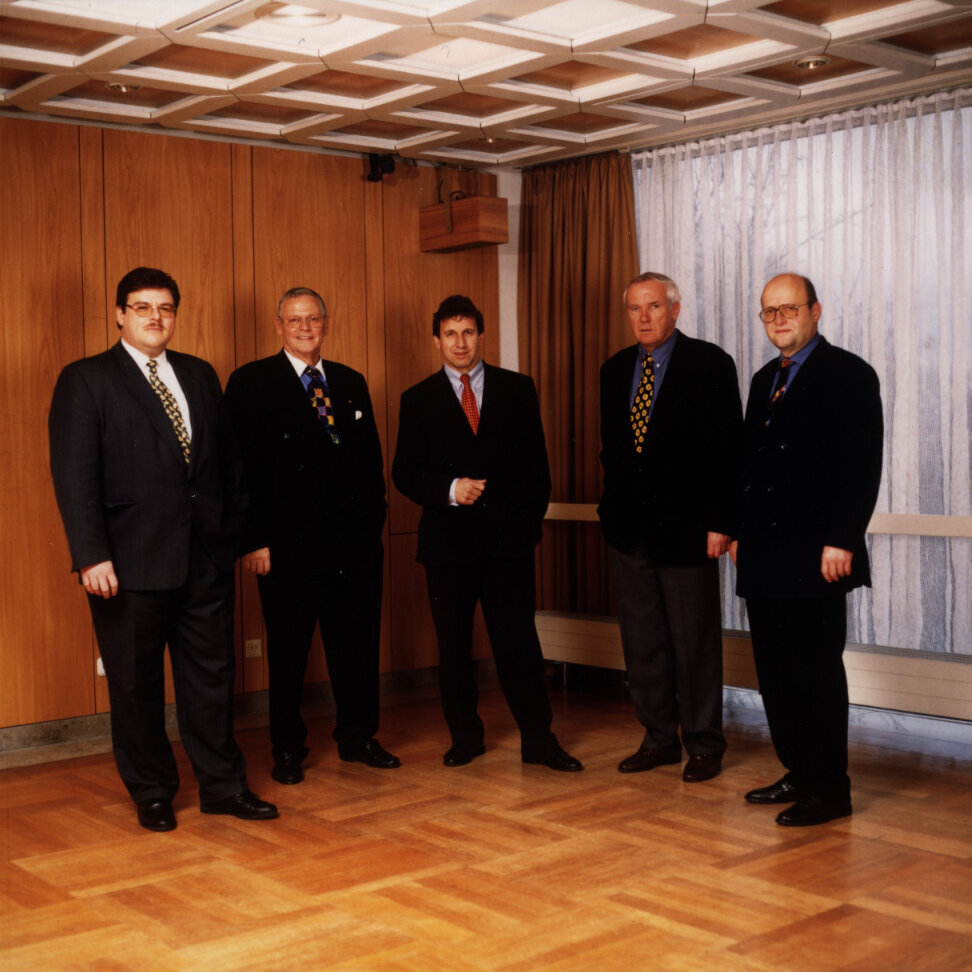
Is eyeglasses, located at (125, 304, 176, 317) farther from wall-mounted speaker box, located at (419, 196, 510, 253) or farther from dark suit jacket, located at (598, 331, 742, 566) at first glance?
wall-mounted speaker box, located at (419, 196, 510, 253)

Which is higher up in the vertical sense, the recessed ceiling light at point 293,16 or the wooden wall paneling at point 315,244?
the recessed ceiling light at point 293,16

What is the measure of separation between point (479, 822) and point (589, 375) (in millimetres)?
2827

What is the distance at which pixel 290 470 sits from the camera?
4.52 meters

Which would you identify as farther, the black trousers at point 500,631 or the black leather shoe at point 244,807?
the black trousers at point 500,631

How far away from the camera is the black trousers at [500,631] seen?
15.2 feet

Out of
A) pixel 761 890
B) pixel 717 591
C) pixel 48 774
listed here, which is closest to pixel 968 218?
pixel 717 591

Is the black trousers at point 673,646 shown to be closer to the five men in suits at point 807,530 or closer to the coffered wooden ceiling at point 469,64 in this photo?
the five men in suits at point 807,530

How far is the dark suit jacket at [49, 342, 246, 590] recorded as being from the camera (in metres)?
3.81

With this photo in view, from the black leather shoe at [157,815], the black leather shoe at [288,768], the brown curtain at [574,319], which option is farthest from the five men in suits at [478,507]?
the brown curtain at [574,319]

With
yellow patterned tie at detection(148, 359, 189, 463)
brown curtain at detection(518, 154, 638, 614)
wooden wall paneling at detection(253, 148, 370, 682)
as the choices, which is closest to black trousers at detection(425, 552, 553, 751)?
yellow patterned tie at detection(148, 359, 189, 463)

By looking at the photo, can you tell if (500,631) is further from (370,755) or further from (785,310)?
(785,310)

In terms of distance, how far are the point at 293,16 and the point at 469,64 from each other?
2.73 feet

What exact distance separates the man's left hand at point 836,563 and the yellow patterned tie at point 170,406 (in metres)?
2.01

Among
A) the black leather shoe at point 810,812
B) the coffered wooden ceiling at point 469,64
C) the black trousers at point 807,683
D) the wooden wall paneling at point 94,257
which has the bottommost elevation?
the black leather shoe at point 810,812
